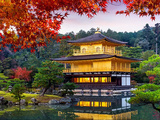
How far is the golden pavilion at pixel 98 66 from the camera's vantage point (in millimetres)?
30141

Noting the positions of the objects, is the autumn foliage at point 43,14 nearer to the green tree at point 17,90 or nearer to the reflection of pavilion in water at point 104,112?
the reflection of pavilion in water at point 104,112

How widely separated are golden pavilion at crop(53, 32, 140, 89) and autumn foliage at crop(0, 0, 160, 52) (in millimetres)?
21883

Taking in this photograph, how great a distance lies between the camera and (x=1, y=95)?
2114cm

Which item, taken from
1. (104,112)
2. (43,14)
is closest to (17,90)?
(104,112)

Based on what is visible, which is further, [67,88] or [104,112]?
[67,88]

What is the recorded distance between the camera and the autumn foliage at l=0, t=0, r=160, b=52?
580 centimetres

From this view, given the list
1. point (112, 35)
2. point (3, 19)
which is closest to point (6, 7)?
point (3, 19)

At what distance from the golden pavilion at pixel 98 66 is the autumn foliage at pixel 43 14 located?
21883 mm

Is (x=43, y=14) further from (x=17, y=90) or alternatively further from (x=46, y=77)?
(x=46, y=77)

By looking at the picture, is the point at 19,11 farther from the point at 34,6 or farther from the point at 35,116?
the point at 35,116

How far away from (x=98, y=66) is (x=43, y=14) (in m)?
26.0

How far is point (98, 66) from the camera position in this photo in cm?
3183

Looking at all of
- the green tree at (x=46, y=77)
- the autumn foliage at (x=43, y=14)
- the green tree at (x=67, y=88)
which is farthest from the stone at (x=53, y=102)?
the autumn foliage at (x=43, y=14)

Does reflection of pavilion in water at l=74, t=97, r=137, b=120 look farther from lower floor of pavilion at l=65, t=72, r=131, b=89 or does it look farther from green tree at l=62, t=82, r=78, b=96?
lower floor of pavilion at l=65, t=72, r=131, b=89
